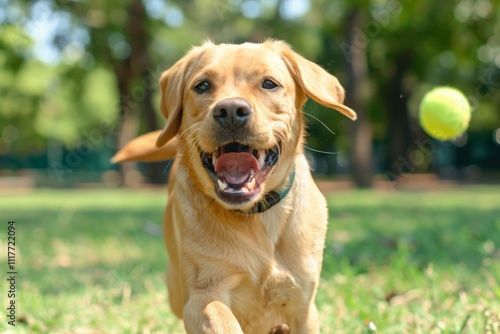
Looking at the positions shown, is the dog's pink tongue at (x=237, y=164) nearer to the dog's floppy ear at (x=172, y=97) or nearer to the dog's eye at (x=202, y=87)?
the dog's eye at (x=202, y=87)

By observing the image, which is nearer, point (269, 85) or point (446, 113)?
point (269, 85)

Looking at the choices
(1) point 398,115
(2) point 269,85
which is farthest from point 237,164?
(1) point 398,115

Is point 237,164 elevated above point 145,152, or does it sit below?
above

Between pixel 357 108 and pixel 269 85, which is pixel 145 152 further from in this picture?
pixel 357 108

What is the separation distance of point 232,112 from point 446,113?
1.89 meters

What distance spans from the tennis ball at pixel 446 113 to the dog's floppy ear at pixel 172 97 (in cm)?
166

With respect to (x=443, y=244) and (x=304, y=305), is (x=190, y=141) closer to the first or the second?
(x=304, y=305)

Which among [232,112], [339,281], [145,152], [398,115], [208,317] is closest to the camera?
[208,317]

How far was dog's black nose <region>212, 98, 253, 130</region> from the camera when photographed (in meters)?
2.87

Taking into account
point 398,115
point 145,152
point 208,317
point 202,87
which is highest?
point 202,87

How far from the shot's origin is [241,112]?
2889mm

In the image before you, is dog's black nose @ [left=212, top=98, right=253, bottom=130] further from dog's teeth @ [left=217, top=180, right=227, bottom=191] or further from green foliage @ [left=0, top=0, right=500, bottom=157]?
green foliage @ [left=0, top=0, right=500, bottom=157]

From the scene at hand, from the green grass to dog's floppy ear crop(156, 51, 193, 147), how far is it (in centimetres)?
114

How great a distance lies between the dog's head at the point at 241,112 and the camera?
2.92m
